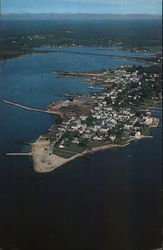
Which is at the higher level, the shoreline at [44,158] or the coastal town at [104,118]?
the coastal town at [104,118]

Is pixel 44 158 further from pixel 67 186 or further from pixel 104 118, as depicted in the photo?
pixel 104 118

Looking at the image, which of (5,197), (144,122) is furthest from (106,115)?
(5,197)

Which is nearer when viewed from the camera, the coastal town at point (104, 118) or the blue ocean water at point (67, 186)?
the blue ocean water at point (67, 186)

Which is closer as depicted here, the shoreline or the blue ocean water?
the blue ocean water

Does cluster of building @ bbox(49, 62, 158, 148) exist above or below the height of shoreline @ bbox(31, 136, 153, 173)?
above

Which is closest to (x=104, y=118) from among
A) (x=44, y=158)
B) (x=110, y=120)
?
(x=110, y=120)
